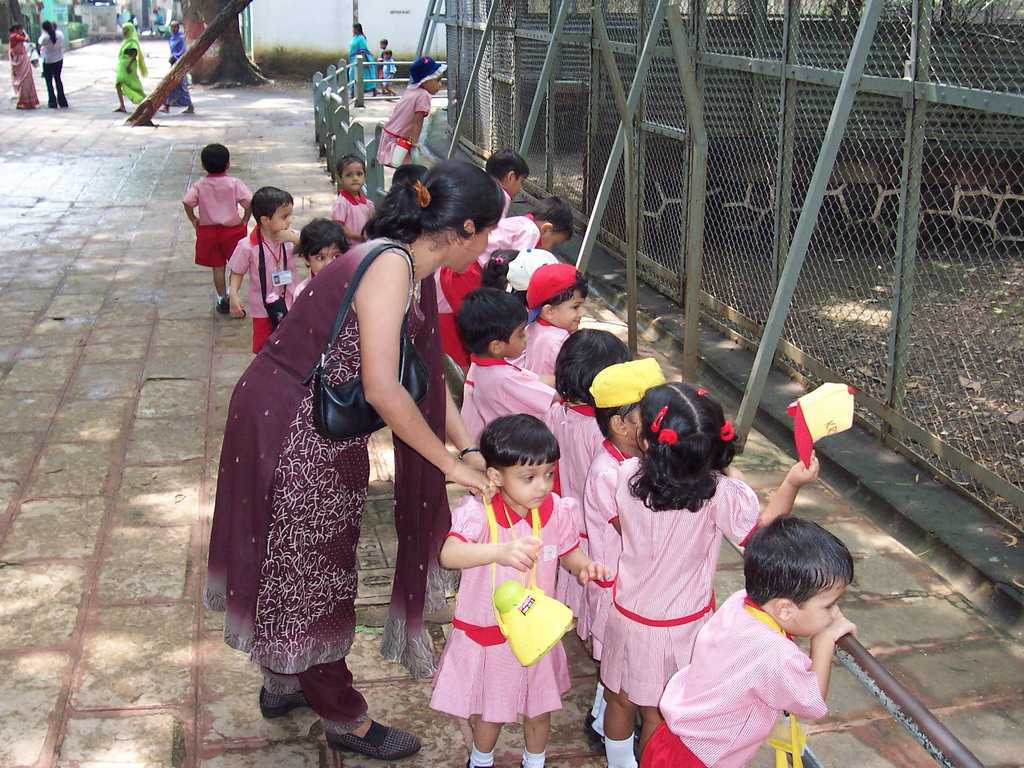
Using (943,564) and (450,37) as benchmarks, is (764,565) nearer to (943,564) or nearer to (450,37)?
(943,564)

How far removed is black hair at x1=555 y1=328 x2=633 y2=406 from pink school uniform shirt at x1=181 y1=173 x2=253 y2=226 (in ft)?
14.4

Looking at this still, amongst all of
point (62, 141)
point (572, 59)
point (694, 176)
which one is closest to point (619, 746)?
point (694, 176)

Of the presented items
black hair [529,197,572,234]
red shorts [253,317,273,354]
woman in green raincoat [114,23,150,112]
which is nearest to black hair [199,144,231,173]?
red shorts [253,317,273,354]

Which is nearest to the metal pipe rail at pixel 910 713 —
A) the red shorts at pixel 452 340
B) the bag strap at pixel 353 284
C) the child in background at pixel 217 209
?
the bag strap at pixel 353 284

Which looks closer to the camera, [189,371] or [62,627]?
[62,627]

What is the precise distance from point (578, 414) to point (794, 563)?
1320 millimetres

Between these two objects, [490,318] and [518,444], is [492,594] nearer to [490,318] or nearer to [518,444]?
[518,444]

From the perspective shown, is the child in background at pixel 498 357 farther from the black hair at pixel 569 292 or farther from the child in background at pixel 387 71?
the child in background at pixel 387 71

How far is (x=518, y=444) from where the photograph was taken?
259 cm

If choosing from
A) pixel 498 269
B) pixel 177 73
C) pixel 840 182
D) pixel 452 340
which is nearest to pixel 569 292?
pixel 498 269

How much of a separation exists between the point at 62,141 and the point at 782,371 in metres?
12.6

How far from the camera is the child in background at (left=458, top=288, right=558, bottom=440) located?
11.2 feet

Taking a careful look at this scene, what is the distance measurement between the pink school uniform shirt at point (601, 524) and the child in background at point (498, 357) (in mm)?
571

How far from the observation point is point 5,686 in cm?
325
